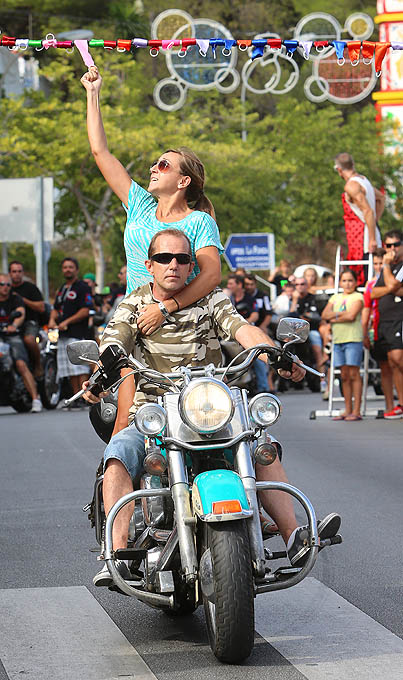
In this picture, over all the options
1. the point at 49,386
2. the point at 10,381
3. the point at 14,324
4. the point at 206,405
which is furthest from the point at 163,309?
the point at 49,386

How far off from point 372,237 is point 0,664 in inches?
503

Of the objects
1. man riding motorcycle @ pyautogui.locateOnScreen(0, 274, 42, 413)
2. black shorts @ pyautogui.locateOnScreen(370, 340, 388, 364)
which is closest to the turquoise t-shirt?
black shorts @ pyautogui.locateOnScreen(370, 340, 388, 364)

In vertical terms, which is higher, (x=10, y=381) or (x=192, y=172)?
(x=192, y=172)

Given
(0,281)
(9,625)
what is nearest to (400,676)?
(9,625)

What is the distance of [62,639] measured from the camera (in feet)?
19.5

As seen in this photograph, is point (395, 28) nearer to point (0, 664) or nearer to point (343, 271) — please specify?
point (343, 271)

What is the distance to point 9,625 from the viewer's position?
616cm

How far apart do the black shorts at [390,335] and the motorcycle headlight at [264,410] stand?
35.8ft

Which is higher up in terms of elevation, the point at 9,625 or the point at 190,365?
the point at 190,365

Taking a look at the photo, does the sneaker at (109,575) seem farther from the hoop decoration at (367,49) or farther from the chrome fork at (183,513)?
the hoop decoration at (367,49)

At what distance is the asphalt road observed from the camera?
543 cm

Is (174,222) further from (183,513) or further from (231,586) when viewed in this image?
(231,586)

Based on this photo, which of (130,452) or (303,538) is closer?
(303,538)

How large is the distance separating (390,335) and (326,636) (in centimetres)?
1083
